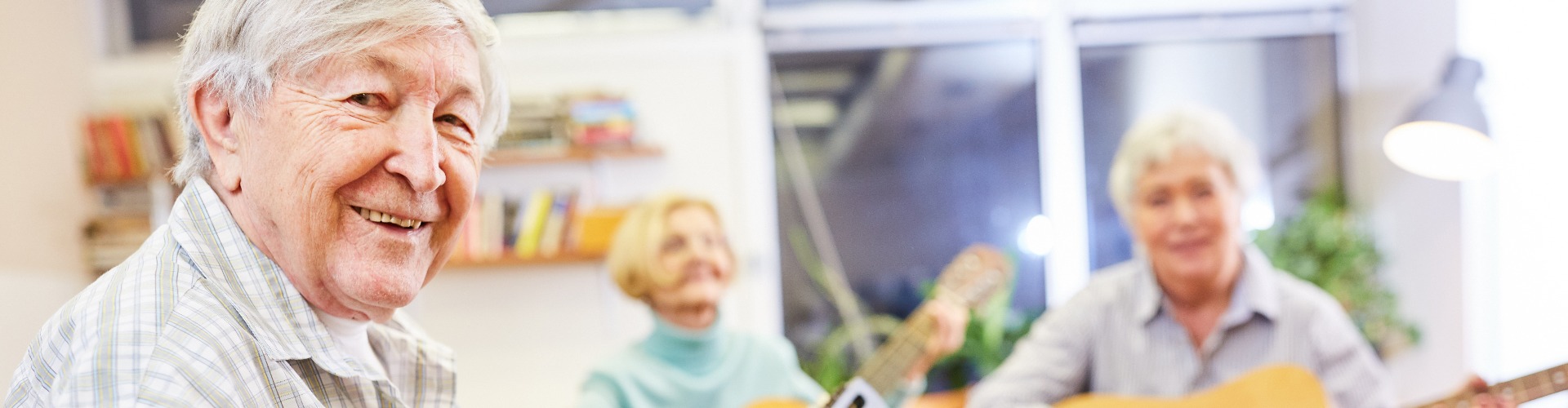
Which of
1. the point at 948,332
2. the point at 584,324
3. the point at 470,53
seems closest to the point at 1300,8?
the point at 948,332

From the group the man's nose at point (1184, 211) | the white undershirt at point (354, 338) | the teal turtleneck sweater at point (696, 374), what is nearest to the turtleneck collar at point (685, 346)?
the teal turtleneck sweater at point (696, 374)

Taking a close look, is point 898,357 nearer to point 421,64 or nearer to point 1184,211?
point 1184,211

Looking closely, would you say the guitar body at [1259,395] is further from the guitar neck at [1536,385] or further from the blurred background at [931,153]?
the blurred background at [931,153]

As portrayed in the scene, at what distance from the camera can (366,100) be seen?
85cm

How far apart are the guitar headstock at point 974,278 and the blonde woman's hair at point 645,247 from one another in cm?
56

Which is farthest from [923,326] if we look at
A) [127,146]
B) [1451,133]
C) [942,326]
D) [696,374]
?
[127,146]

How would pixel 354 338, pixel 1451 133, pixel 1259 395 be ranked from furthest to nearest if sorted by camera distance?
pixel 1451 133
pixel 1259 395
pixel 354 338

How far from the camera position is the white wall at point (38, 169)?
1.79 meters

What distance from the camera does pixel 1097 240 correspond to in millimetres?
4156

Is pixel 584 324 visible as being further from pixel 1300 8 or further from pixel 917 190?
pixel 1300 8

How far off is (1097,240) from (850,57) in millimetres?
1233

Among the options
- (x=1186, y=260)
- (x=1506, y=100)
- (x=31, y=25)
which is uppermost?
(x=31, y=25)

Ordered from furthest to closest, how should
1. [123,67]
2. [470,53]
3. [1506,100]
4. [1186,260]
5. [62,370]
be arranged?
[123,67], [1506,100], [1186,260], [470,53], [62,370]

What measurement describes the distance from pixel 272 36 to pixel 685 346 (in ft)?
5.76
